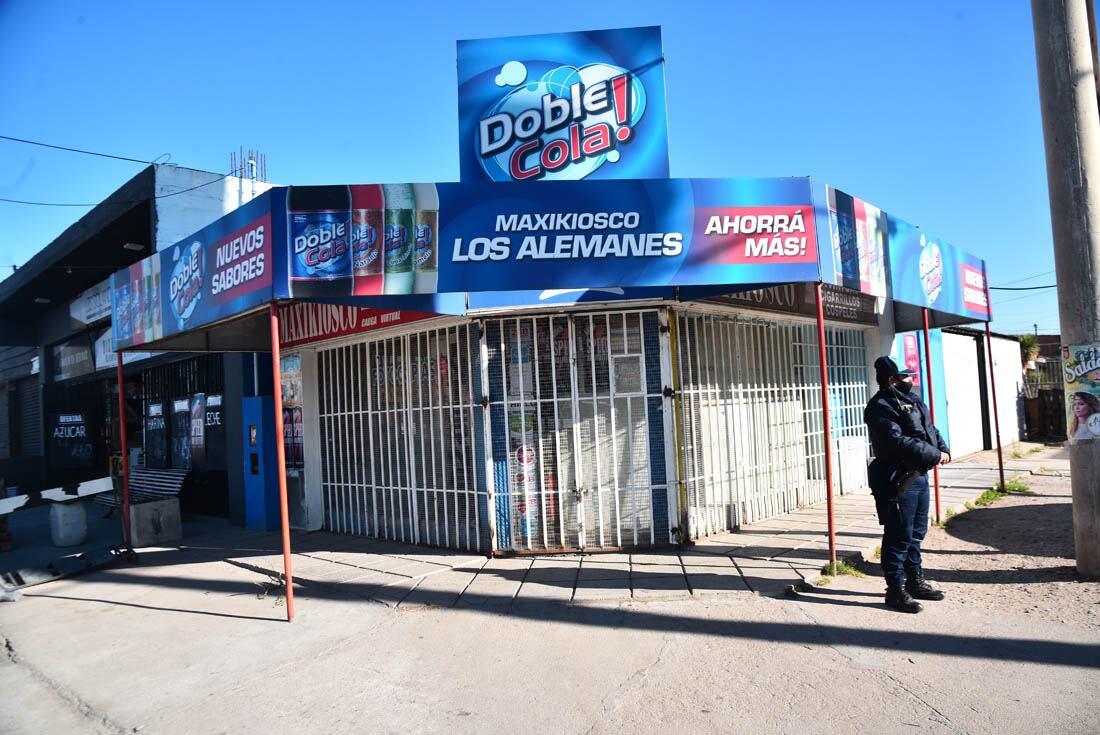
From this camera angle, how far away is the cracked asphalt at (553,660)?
3.84 m

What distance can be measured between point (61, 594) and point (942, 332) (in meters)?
15.9

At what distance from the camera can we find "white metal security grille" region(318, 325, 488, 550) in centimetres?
794

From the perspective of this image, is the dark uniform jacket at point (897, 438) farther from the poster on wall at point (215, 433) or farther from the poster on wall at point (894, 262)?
the poster on wall at point (215, 433)

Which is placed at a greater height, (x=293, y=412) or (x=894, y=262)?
(x=894, y=262)

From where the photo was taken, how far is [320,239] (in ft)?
18.7

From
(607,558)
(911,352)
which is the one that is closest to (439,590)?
(607,558)

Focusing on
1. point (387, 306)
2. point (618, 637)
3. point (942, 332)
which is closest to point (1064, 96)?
point (618, 637)

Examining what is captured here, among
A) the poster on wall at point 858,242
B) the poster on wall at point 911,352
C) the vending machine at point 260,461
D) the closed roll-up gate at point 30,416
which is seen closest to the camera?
the poster on wall at point 858,242

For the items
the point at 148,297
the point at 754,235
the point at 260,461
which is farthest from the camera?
the point at 260,461

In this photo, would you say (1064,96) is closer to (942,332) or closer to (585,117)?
(585,117)

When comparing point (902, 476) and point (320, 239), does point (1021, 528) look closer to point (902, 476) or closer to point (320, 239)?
point (902, 476)

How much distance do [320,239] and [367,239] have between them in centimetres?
38

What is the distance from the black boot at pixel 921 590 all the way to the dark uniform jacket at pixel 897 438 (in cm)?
75

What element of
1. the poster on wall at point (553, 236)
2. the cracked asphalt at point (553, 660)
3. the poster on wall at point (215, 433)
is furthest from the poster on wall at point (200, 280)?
the poster on wall at point (215, 433)
